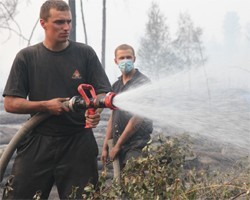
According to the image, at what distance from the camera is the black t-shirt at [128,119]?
410cm

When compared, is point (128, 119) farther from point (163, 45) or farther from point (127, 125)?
point (163, 45)

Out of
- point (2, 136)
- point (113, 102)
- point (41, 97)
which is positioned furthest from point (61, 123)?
point (2, 136)

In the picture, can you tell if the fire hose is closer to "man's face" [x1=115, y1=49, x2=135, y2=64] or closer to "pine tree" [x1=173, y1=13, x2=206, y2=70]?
"man's face" [x1=115, y1=49, x2=135, y2=64]

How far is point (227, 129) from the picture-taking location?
3.85 m

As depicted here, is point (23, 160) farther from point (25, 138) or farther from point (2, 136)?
point (2, 136)

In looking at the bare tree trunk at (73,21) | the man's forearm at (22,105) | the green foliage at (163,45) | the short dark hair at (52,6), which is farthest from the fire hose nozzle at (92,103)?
the green foliage at (163,45)

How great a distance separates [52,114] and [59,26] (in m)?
0.59

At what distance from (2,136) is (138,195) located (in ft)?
17.5

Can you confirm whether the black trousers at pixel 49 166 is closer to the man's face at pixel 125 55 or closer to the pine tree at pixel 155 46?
the man's face at pixel 125 55

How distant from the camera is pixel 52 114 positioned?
10.4 ft

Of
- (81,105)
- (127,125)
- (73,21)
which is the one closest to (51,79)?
(81,105)

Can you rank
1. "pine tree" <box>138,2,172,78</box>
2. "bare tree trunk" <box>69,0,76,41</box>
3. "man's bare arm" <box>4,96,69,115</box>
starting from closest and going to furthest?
1. "man's bare arm" <box>4,96,69,115</box>
2. "bare tree trunk" <box>69,0,76,41</box>
3. "pine tree" <box>138,2,172,78</box>

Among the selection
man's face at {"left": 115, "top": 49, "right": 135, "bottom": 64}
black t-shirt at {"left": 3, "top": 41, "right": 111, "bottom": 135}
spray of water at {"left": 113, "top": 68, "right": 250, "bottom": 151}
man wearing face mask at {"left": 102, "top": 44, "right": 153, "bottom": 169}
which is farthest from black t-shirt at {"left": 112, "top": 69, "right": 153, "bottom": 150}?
black t-shirt at {"left": 3, "top": 41, "right": 111, "bottom": 135}

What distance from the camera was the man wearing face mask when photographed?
409 centimetres
